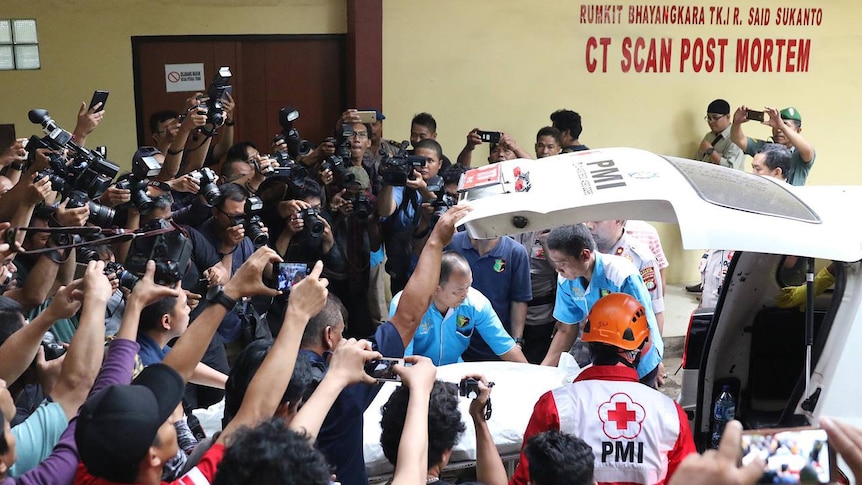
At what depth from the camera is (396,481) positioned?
8.56ft

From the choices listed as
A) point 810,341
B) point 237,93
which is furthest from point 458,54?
point 810,341

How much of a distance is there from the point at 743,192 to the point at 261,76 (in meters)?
5.72

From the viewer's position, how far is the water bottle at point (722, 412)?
12.6 feet

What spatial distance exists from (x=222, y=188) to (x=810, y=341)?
3.37 meters

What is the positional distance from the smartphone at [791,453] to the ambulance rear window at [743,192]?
1.13 meters

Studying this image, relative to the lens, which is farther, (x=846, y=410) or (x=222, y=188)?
(x=222, y=188)

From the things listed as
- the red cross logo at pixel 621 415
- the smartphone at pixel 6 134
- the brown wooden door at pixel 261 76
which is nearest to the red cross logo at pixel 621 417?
the red cross logo at pixel 621 415

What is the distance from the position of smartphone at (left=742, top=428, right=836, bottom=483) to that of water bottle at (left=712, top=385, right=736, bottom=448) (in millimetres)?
1869

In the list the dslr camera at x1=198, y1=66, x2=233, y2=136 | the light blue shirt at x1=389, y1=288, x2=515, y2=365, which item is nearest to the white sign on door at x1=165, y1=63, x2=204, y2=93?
the dslr camera at x1=198, y1=66, x2=233, y2=136

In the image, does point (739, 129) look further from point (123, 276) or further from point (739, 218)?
point (123, 276)

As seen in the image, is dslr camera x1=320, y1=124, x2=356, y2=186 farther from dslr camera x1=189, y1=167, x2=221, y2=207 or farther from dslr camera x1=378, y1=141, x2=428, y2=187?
dslr camera x1=189, y1=167, x2=221, y2=207

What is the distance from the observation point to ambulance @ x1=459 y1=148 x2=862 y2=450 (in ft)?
9.71

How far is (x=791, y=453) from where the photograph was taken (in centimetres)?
198

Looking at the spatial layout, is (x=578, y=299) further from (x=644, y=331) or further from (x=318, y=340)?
(x=318, y=340)
